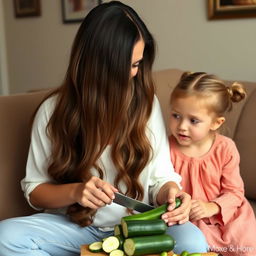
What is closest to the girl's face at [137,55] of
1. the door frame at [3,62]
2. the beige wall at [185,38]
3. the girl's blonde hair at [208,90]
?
the girl's blonde hair at [208,90]

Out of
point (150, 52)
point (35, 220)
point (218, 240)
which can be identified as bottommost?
point (218, 240)

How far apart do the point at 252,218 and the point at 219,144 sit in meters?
0.26

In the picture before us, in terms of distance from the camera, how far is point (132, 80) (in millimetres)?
1414

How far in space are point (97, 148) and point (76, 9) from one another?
6.46 ft

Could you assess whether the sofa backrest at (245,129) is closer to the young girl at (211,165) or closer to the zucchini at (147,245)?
the young girl at (211,165)

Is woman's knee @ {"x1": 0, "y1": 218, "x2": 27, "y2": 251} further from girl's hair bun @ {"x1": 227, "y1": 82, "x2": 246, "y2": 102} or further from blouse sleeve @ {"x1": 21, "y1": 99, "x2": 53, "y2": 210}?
girl's hair bun @ {"x1": 227, "y1": 82, "x2": 246, "y2": 102}

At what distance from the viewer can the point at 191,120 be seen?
146 cm

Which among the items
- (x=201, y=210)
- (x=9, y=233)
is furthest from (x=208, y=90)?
(x=9, y=233)

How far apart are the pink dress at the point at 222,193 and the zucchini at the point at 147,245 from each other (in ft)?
1.18

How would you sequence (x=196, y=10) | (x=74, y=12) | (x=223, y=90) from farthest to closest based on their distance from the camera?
(x=74, y=12) → (x=196, y=10) → (x=223, y=90)

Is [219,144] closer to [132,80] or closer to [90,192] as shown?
[132,80]

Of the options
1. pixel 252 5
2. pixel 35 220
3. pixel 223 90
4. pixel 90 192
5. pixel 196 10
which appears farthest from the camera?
pixel 196 10

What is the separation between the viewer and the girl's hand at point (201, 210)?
4.50ft

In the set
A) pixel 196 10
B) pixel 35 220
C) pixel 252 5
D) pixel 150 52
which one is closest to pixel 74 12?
pixel 196 10
